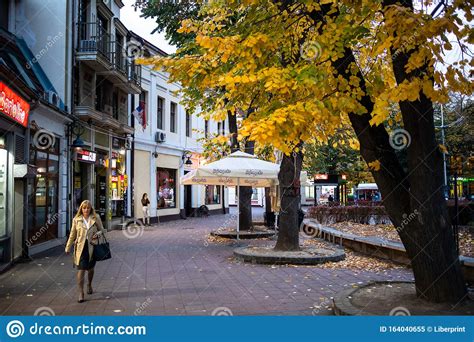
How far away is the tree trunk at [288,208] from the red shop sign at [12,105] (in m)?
6.25

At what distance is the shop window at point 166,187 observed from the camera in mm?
27922

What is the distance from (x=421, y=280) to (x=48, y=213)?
11.8 metres

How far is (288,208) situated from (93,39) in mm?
10491

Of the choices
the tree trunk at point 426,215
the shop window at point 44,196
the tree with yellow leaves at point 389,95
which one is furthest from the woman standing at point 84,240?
the shop window at point 44,196

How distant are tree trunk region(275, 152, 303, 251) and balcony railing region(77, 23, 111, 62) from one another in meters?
9.12

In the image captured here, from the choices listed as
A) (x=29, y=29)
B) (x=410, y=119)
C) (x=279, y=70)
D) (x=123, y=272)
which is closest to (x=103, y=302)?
(x=123, y=272)

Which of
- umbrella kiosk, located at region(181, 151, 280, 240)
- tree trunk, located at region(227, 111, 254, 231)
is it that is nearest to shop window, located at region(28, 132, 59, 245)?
umbrella kiosk, located at region(181, 151, 280, 240)

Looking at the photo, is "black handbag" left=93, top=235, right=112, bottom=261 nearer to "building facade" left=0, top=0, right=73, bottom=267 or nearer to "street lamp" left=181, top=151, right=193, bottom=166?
"building facade" left=0, top=0, right=73, bottom=267

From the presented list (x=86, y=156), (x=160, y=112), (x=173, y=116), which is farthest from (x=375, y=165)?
(x=173, y=116)

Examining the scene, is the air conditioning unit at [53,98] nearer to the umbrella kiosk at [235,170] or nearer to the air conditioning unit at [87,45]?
the air conditioning unit at [87,45]

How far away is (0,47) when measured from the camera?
12.6 m

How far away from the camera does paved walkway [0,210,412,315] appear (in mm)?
7207

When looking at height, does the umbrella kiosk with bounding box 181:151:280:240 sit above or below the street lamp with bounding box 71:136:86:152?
below

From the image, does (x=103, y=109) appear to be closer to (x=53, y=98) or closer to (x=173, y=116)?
(x=53, y=98)
